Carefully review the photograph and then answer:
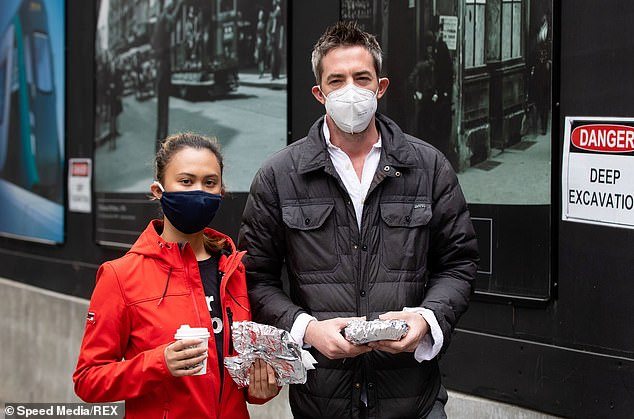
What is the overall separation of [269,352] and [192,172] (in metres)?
0.69

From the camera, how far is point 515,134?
476 cm

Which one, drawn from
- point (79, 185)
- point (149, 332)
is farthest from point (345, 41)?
point (79, 185)

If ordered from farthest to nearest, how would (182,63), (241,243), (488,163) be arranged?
(182,63) < (488,163) < (241,243)

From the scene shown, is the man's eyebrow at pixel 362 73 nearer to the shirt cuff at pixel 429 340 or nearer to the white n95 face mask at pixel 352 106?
the white n95 face mask at pixel 352 106

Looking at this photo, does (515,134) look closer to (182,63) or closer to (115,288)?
(115,288)

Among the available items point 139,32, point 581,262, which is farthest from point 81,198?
point 581,262

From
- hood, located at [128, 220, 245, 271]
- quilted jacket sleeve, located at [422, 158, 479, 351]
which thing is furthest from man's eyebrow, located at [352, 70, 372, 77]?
hood, located at [128, 220, 245, 271]

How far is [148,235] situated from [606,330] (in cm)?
211

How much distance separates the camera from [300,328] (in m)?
3.21

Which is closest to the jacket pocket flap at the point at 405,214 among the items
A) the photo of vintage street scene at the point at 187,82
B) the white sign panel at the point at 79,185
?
the photo of vintage street scene at the point at 187,82

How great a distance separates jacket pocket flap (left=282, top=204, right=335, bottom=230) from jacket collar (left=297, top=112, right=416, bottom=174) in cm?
12

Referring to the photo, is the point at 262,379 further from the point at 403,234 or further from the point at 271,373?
the point at 403,234

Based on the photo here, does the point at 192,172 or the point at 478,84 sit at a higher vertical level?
the point at 478,84

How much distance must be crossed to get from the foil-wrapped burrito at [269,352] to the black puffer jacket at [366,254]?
0.15 m
